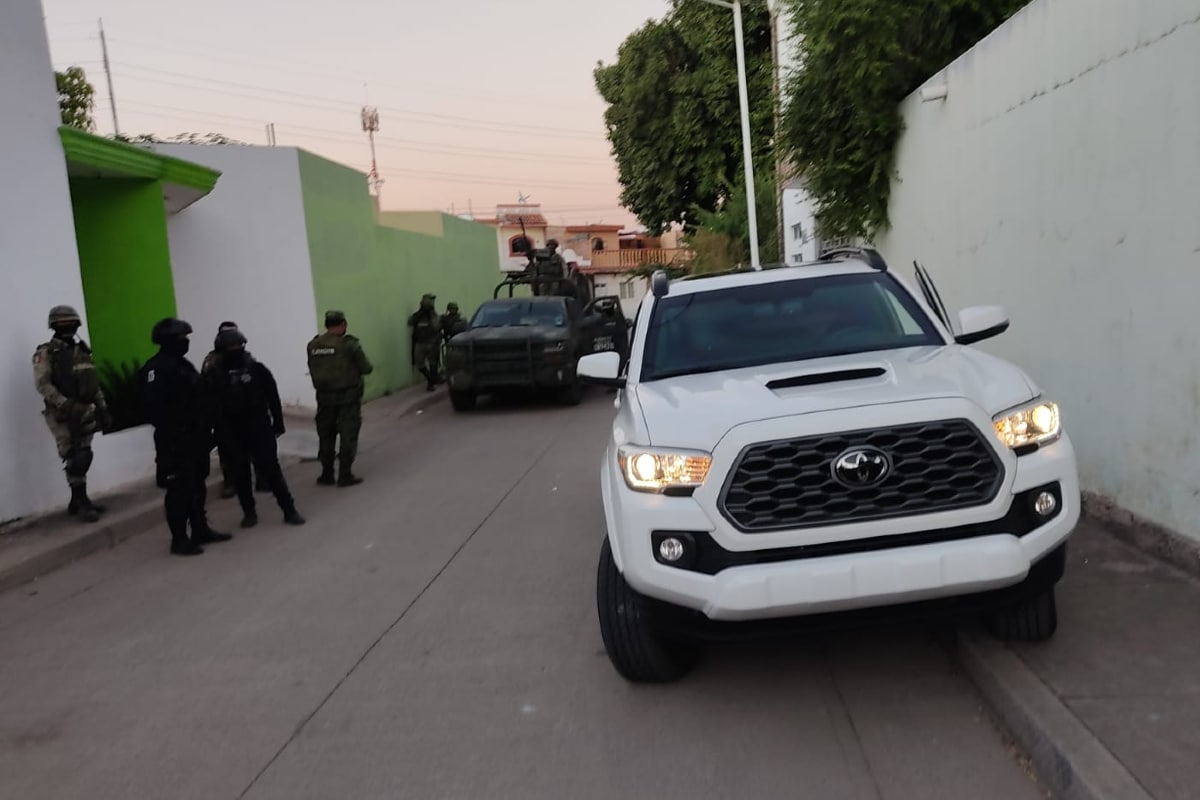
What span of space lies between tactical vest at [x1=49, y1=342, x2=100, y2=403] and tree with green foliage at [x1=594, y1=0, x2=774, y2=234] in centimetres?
2472

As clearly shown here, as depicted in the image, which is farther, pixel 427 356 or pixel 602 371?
pixel 427 356

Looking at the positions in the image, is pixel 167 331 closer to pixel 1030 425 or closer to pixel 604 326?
pixel 1030 425

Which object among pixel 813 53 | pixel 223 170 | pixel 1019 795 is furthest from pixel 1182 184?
pixel 223 170

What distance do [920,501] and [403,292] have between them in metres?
18.3

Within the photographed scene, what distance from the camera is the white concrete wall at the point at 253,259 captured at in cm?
1483

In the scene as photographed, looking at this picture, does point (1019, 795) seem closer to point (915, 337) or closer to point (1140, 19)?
point (915, 337)

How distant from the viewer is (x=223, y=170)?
15.3m

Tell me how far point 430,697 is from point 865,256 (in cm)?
330

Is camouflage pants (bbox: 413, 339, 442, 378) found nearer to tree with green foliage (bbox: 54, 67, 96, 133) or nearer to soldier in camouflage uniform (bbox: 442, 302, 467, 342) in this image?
soldier in camouflage uniform (bbox: 442, 302, 467, 342)

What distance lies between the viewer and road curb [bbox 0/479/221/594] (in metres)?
7.17

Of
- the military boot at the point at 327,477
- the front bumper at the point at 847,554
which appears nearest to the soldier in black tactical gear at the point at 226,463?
the military boot at the point at 327,477

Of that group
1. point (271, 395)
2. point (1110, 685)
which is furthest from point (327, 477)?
point (1110, 685)

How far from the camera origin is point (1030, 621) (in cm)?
422

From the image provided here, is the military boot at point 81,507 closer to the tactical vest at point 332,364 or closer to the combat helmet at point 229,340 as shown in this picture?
the combat helmet at point 229,340
